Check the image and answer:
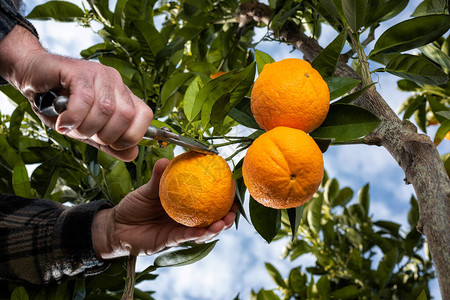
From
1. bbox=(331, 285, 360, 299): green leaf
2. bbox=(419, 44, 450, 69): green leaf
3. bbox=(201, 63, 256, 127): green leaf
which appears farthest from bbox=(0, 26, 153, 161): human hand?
bbox=(331, 285, 360, 299): green leaf

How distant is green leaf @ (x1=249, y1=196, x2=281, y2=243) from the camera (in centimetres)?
72

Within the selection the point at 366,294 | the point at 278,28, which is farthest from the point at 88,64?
the point at 366,294

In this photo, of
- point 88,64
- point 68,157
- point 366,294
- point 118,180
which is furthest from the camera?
point 366,294

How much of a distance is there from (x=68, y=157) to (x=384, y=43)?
2.95 ft

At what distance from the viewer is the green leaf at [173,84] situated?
41.6 inches

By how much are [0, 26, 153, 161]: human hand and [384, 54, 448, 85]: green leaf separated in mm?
491

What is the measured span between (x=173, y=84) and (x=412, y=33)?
0.58m

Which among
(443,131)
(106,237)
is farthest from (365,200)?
(106,237)

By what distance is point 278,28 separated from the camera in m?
1.06

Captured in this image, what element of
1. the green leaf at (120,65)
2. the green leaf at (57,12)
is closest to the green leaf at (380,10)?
the green leaf at (120,65)

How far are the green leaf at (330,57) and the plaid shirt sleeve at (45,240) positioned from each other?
66 cm

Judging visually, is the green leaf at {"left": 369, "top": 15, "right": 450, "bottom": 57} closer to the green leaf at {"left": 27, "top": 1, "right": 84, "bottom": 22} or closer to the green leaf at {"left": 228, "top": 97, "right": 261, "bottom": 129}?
the green leaf at {"left": 228, "top": 97, "right": 261, "bottom": 129}

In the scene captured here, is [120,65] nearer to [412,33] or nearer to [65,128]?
[65,128]

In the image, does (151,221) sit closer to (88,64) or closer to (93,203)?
(93,203)
